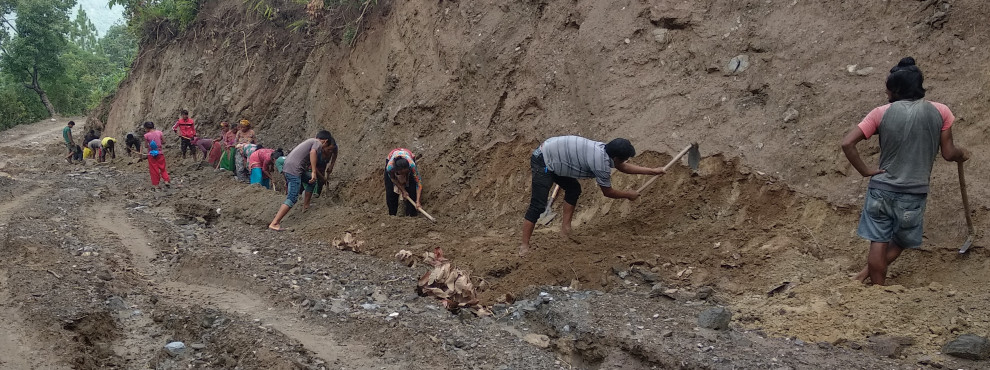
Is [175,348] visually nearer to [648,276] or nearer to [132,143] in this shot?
[648,276]

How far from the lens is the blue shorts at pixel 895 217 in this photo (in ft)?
13.9

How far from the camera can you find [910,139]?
13.7 ft

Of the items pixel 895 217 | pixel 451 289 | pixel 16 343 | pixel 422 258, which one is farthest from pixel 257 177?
→ pixel 895 217

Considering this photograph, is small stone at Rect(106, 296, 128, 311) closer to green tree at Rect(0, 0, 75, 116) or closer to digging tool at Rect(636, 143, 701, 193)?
digging tool at Rect(636, 143, 701, 193)

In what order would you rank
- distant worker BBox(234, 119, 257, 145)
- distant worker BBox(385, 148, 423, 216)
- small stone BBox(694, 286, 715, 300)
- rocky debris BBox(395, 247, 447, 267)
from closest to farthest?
small stone BBox(694, 286, 715, 300) → rocky debris BBox(395, 247, 447, 267) → distant worker BBox(385, 148, 423, 216) → distant worker BBox(234, 119, 257, 145)

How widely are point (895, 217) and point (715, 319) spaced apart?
1226 mm

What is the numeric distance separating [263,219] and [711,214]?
5.48m

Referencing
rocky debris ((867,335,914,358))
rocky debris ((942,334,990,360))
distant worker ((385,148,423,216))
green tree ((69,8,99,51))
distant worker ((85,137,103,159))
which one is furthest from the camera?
green tree ((69,8,99,51))

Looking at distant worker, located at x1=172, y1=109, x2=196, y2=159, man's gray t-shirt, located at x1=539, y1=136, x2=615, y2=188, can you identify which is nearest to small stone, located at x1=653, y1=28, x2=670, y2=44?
man's gray t-shirt, located at x1=539, y1=136, x2=615, y2=188

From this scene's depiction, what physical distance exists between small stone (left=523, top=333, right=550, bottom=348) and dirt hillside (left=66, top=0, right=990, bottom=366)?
900mm

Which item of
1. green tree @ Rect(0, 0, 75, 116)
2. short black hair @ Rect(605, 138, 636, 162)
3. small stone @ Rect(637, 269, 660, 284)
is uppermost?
green tree @ Rect(0, 0, 75, 116)

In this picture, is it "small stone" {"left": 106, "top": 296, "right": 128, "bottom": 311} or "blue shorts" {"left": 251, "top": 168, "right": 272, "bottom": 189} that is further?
"blue shorts" {"left": 251, "top": 168, "right": 272, "bottom": 189}

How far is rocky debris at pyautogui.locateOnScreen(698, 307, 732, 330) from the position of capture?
4340mm

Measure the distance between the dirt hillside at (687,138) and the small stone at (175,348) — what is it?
7.49 feet
